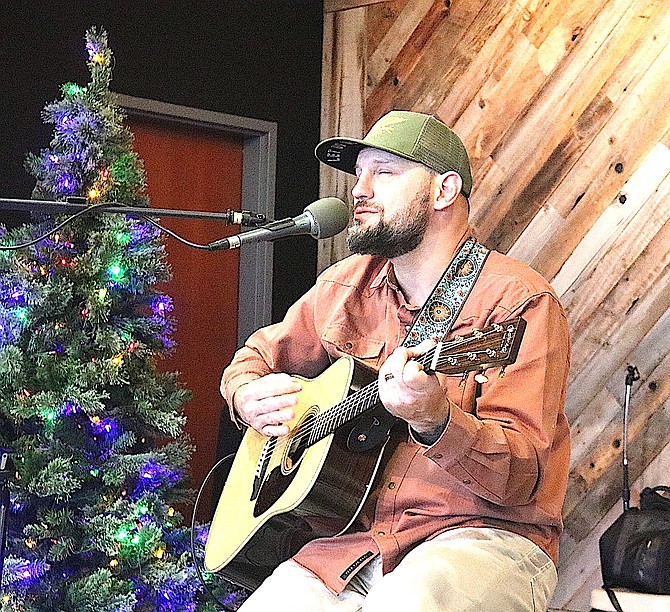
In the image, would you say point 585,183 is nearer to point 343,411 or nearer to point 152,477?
point 152,477

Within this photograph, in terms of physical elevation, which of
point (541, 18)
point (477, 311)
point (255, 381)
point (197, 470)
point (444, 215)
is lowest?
point (197, 470)

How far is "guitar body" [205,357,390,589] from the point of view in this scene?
2.03 m

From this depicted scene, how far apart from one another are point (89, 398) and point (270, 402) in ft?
2.72

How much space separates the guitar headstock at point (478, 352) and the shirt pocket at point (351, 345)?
19.1 inches

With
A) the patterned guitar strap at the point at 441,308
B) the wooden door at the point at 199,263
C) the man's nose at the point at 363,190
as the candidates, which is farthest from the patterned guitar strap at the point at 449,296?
the wooden door at the point at 199,263

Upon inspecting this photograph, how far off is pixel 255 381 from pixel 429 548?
2.07ft

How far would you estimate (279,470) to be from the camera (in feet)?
7.27

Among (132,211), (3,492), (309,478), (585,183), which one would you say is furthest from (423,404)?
(585,183)

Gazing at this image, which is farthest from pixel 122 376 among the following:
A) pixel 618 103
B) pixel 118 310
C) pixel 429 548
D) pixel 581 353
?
pixel 618 103

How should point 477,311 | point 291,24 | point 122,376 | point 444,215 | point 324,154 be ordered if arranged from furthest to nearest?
point 291,24 < point 122,376 < point 324,154 < point 444,215 < point 477,311

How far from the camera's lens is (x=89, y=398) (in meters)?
2.89

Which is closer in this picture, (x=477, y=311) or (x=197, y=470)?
(x=477, y=311)

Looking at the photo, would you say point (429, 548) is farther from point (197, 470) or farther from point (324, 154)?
point (197, 470)

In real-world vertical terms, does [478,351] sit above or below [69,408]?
above
